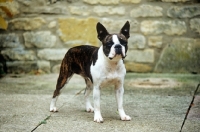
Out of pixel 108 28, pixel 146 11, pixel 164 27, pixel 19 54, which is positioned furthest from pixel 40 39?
pixel 164 27

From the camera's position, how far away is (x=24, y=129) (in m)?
3.05

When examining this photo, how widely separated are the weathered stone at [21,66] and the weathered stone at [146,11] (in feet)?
6.86

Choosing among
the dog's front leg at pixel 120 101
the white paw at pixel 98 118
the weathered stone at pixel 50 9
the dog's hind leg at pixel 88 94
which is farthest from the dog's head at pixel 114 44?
the weathered stone at pixel 50 9

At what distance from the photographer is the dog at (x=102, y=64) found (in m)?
3.14

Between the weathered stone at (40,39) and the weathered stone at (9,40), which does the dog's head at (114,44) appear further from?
the weathered stone at (9,40)

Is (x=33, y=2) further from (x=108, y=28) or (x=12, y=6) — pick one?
(x=108, y=28)

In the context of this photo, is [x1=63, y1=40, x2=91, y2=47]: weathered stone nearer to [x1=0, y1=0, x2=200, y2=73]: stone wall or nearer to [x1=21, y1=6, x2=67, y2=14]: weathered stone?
[x1=0, y1=0, x2=200, y2=73]: stone wall

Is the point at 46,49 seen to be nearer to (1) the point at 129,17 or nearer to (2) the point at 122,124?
(1) the point at 129,17

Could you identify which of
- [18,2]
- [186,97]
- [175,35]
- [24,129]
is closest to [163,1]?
[175,35]

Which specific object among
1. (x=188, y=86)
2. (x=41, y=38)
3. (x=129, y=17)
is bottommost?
(x=188, y=86)

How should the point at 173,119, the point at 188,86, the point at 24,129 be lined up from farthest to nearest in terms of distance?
the point at 188,86
the point at 173,119
the point at 24,129

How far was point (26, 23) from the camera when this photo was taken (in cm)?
603

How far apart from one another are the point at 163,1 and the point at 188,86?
5.69ft

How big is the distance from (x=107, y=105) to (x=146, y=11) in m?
2.48
